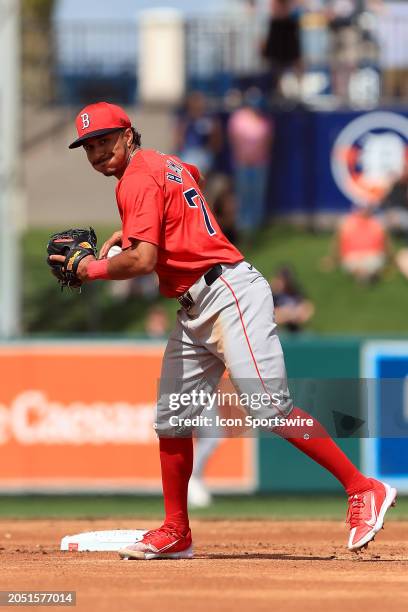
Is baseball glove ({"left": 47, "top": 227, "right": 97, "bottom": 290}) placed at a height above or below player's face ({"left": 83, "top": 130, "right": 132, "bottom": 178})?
below

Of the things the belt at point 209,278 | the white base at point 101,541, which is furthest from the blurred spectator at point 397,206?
the belt at point 209,278

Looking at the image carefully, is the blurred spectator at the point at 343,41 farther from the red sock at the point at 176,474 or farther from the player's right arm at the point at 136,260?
the player's right arm at the point at 136,260

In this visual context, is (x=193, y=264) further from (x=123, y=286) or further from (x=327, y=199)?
(x=327, y=199)

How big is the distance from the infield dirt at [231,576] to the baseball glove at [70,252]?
4.35 feet

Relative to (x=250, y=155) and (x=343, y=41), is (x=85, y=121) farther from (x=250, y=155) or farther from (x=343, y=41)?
(x=343, y=41)

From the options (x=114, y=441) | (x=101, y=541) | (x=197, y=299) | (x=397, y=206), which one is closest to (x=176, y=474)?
(x=101, y=541)

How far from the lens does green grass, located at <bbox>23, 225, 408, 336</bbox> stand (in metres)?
15.6

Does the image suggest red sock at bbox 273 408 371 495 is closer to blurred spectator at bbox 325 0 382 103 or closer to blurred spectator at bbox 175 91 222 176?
blurred spectator at bbox 175 91 222 176

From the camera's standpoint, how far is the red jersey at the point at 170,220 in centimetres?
618

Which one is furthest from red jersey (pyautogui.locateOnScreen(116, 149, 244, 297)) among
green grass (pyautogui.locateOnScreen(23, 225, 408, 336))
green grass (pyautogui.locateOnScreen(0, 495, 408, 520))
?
green grass (pyautogui.locateOnScreen(23, 225, 408, 336))

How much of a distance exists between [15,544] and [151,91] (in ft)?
38.6

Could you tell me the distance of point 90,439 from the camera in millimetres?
12062

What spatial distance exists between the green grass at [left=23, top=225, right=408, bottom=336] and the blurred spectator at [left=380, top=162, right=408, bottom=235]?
64 cm

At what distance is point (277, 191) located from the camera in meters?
17.7
